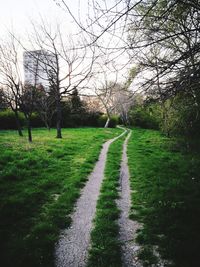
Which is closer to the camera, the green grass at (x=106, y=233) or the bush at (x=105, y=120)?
the green grass at (x=106, y=233)

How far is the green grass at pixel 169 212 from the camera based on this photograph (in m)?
4.28

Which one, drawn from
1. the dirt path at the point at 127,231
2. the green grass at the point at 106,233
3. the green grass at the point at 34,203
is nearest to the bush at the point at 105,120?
the green grass at the point at 34,203

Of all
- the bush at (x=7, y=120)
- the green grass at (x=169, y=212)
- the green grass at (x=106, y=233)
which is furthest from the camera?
the bush at (x=7, y=120)

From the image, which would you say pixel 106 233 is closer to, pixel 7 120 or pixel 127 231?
pixel 127 231

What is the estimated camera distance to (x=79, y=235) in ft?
16.3

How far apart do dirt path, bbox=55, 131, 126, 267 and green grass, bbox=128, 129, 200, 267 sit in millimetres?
1105

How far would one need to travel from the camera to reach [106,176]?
9734 mm

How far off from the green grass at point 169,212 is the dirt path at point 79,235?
1105 mm

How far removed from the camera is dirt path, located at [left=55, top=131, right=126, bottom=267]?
4.14 m

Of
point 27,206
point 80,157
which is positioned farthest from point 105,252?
point 80,157

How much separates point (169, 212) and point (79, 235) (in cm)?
245

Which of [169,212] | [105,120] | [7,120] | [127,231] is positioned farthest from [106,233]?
[105,120]

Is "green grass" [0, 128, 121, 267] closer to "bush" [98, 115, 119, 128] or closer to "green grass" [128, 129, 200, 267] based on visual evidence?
"green grass" [128, 129, 200, 267]

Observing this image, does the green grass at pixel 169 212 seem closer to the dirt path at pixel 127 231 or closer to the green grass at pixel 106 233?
the dirt path at pixel 127 231
